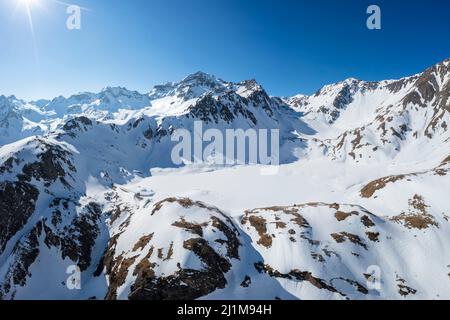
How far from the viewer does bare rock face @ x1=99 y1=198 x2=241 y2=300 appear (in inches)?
2122

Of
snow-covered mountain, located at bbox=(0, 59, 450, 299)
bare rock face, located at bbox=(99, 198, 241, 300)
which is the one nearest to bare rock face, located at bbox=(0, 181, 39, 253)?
snow-covered mountain, located at bbox=(0, 59, 450, 299)

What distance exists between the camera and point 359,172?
146750 mm

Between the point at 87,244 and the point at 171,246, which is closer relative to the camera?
the point at 171,246

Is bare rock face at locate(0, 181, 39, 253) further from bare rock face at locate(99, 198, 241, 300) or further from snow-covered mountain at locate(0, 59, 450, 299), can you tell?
bare rock face at locate(99, 198, 241, 300)

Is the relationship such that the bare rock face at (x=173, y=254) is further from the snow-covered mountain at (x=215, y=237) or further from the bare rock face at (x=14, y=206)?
the bare rock face at (x=14, y=206)

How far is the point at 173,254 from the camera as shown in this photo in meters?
59.7

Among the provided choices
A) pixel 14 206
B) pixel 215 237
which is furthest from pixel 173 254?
pixel 14 206

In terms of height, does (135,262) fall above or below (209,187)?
below

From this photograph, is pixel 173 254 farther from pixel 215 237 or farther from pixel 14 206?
pixel 14 206

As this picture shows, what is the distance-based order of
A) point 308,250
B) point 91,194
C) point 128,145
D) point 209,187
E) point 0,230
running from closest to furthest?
point 308,250 < point 0,230 < point 91,194 < point 209,187 < point 128,145

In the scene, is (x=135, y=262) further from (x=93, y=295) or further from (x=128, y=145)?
(x=128, y=145)

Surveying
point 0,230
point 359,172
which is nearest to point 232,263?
point 0,230

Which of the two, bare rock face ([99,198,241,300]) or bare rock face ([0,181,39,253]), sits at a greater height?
bare rock face ([0,181,39,253])
